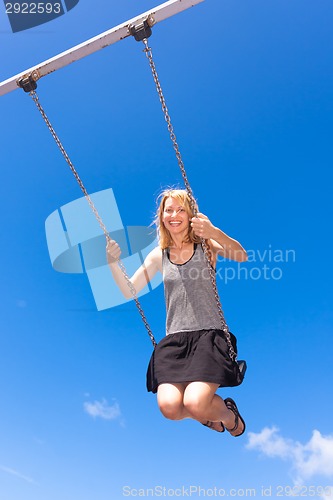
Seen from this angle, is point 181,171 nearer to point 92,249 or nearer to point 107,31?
point 107,31

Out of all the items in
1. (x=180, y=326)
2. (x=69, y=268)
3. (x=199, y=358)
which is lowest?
(x=199, y=358)

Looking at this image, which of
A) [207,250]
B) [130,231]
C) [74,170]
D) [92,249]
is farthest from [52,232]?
[207,250]

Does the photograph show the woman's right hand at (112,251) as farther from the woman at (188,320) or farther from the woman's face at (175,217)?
the woman's face at (175,217)

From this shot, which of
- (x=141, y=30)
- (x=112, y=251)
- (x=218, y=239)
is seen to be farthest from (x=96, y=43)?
(x=218, y=239)

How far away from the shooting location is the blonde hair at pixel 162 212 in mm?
4801

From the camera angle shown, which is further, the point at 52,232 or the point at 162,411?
the point at 52,232

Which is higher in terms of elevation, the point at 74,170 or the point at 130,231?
the point at 130,231

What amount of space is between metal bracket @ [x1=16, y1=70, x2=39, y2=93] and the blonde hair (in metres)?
1.55

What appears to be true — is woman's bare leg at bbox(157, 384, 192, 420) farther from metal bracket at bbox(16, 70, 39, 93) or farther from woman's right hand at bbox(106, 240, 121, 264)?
metal bracket at bbox(16, 70, 39, 93)

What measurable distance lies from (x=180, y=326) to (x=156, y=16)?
2.64 m

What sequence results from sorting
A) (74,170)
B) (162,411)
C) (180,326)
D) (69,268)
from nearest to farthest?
(162,411) → (180,326) → (74,170) → (69,268)

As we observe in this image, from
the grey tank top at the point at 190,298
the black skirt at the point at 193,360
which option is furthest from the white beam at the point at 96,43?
the black skirt at the point at 193,360

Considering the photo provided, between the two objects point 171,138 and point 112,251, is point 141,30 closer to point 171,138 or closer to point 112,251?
point 171,138

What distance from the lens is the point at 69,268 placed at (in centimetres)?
945
